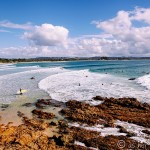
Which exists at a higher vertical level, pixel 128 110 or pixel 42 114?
pixel 42 114

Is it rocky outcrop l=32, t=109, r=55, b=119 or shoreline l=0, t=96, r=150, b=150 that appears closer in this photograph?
shoreline l=0, t=96, r=150, b=150

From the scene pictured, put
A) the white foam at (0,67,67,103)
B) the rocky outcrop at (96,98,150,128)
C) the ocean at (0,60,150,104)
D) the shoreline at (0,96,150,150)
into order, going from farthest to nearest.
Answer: the white foam at (0,67,67,103) → the ocean at (0,60,150,104) → the rocky outcrop at (96,98,150,128) → the shoreline at (0,96,150,150)

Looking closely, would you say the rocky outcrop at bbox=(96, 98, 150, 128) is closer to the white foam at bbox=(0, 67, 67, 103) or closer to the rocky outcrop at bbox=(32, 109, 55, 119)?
the rocky outcrop at bbox=(32, 109, 55, 119)

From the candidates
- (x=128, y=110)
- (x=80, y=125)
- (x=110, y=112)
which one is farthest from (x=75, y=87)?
(x=80, y=125)

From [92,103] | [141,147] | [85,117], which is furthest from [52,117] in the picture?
Answer: [141,147]

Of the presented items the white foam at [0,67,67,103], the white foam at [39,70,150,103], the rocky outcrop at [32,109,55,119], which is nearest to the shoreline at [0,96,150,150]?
the rocky outcrop at [32,109,55,119]

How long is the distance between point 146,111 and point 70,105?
8.27 metres

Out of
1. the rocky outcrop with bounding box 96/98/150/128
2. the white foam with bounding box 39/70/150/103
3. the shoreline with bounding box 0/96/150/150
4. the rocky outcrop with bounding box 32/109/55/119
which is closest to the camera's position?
the shoreline with bounding box 0/96/150/150

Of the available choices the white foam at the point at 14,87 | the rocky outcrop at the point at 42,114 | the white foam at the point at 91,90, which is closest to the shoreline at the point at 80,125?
the rocky outcrop at the point at 42,114

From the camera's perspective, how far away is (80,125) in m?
20.4

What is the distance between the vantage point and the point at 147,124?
19.9 metres

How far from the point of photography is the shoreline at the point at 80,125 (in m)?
16.3

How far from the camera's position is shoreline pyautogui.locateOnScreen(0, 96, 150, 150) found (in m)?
16.3

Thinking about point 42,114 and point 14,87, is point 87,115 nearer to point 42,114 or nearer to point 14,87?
point 42,114
